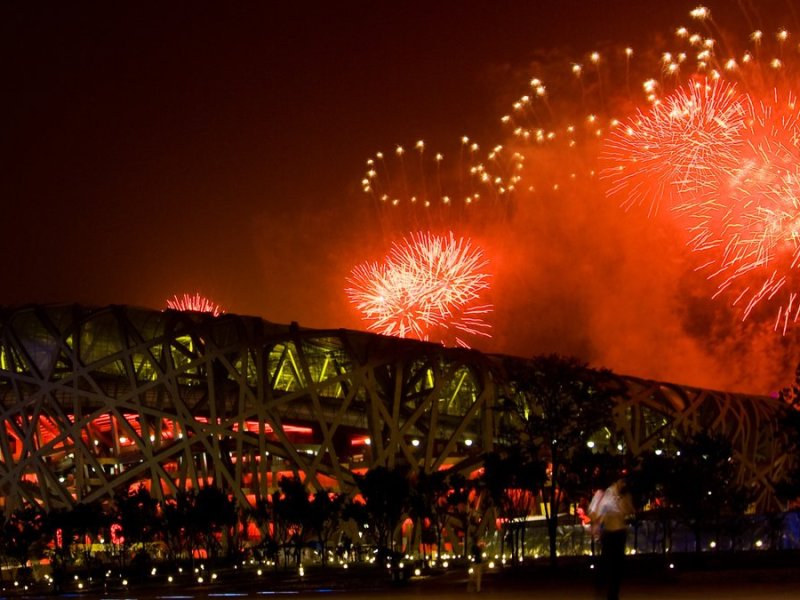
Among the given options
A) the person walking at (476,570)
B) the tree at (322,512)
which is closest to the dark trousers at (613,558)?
the person walking at (476,570)

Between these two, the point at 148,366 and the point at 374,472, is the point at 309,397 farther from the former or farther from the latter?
the point at 374,472

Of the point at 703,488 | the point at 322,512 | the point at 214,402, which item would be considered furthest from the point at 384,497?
the point at 214,402

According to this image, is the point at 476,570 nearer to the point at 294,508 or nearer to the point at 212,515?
the point at 294,508

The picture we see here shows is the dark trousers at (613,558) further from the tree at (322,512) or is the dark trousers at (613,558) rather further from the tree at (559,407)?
the tree at (322,512)

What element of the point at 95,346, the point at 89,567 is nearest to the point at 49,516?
the point at 89,567

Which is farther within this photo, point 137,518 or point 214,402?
point 214,402

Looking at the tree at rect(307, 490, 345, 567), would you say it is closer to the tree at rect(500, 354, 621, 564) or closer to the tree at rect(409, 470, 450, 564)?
the tree at rect(409, 470, 450, 564)
